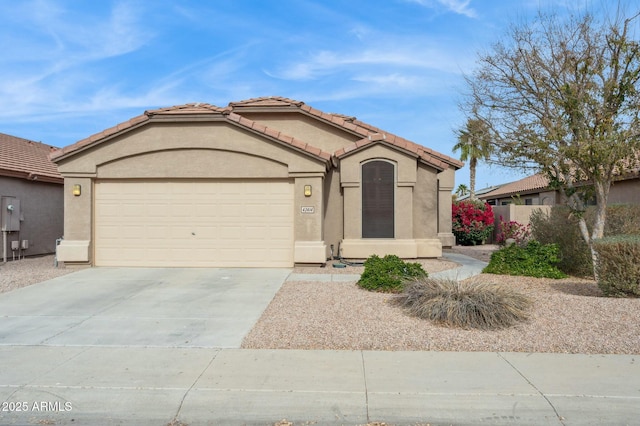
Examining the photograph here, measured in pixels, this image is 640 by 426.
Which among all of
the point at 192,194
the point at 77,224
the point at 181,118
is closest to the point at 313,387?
the point at 192,194

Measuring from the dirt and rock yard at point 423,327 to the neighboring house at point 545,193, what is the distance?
494 cm

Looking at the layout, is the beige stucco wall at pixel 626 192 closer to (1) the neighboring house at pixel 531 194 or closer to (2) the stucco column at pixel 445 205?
(1) the neighboring house at pixel 531 194

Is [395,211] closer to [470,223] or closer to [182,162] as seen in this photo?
[182,162]

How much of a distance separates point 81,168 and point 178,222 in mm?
3033

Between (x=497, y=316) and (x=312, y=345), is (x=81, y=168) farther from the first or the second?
(x=497, y=316)

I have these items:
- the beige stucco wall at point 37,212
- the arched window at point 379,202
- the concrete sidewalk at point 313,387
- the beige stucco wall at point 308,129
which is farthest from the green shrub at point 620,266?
the beige stucco wall at point 37,212

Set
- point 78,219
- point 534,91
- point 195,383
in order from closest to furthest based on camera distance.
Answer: point 195,383 < point 534,91 < point 78,219

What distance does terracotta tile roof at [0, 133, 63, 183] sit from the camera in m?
15.6

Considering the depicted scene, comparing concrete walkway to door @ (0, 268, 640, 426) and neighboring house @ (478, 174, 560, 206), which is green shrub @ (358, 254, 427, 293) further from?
neighboring house @ (478, 174, 560, 206)

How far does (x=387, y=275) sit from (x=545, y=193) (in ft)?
68.6

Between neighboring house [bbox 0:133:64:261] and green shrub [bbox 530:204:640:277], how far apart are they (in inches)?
646

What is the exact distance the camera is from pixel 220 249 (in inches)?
511

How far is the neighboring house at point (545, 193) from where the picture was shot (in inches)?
706

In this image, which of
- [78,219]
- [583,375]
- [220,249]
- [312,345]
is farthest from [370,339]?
[78,219]
